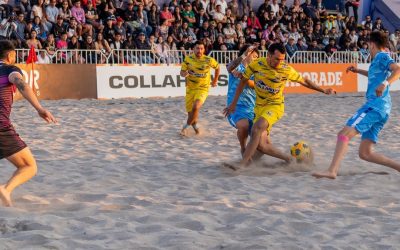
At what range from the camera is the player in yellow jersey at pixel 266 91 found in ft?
25.9

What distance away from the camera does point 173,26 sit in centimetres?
2183

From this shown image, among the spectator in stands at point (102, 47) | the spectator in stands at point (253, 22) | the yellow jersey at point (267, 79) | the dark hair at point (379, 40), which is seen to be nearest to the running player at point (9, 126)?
the yellow jersey at point (267, 79)

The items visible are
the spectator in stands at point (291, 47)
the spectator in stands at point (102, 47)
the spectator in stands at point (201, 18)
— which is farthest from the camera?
the spectator in stands at point (291, 47)

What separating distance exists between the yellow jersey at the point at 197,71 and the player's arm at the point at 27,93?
20.3 ft

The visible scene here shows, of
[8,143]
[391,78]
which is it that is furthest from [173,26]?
[8,143]

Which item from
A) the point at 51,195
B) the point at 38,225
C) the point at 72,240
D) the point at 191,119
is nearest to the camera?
the point at 72,240

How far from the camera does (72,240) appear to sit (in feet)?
15.3

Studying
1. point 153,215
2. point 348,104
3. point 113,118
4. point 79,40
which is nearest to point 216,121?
point 113,118

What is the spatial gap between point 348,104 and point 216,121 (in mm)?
5572

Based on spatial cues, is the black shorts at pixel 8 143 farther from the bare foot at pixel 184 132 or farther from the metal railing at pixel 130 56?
the metal railing at pixel 130 56

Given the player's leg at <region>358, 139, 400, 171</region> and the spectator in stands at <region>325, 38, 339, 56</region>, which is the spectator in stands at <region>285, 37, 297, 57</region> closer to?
the spectator in stands at <region>325, 38, 339, 56</region>

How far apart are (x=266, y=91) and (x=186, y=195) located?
2.04 metres

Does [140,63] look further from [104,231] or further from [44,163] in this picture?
[104,231]

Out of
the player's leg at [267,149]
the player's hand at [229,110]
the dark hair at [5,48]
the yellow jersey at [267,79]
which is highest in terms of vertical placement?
the dark hair at [5,48]
